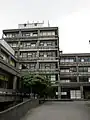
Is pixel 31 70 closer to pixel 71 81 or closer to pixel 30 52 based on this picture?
pixel 30 52

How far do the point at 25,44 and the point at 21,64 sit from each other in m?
6.10

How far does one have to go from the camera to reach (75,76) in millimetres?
43312

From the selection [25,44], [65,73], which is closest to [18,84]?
[25,44]

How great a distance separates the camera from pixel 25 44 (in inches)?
1642

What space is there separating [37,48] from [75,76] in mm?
13364

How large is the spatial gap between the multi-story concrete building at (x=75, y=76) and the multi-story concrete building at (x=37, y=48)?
5829 millimetres

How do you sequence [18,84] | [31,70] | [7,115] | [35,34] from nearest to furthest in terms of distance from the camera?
[7,115] < [18,84] < [31,70] < [35,34]

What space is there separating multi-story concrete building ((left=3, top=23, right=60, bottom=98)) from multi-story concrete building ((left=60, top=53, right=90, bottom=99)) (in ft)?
19.1

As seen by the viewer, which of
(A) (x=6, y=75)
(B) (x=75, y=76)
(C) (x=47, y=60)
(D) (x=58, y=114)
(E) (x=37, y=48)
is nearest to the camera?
(D) (x=58, y=114)

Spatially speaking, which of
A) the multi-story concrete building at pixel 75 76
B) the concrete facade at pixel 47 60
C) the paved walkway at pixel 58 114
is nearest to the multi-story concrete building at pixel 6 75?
the concrete facade at pixel 47 60

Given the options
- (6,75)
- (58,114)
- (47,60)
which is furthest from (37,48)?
(58,114)

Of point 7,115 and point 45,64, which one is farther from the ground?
point 45,64

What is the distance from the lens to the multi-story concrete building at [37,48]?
38.1 metres

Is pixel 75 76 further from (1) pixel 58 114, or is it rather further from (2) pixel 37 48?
(1) pixel 58 114
